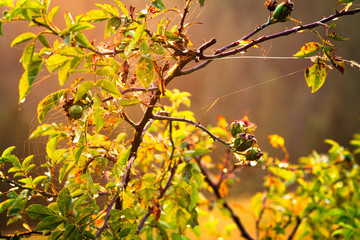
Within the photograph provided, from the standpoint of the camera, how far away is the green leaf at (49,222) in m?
0.37

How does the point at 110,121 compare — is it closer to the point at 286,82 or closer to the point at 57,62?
the point at 57,62

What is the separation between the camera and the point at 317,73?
428 mm

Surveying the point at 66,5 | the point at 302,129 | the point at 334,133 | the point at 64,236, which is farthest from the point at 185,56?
the point at 334,133

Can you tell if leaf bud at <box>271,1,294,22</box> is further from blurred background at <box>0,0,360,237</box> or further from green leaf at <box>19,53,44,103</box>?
blurred background at <box>0,0,360,237</box>

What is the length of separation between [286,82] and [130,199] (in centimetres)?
183

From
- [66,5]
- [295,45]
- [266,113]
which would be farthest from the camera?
[266,113]

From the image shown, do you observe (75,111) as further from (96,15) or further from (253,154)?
(253,154)

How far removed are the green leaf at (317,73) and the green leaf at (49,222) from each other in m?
0.36

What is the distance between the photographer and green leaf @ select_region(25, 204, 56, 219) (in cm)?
38

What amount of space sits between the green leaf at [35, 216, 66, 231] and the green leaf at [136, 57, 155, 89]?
19 centimetres

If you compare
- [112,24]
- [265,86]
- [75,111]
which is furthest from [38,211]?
[265,86]

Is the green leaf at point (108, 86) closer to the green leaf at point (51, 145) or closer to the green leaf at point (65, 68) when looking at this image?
the green leaf at point (65, 68)

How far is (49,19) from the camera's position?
31 centimetres

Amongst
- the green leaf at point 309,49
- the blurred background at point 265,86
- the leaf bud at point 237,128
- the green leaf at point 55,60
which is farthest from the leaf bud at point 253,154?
the blurred background at point 265,86
